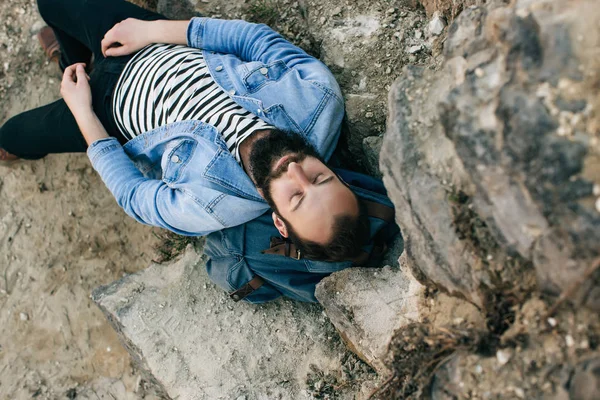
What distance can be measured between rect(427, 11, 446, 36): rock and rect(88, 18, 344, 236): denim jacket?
640 mm

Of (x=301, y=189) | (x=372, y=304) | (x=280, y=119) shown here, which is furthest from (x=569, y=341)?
(x=280, y=119)

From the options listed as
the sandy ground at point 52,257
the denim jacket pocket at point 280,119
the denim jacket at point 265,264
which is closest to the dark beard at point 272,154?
the denim jacket pocket at point 280,119

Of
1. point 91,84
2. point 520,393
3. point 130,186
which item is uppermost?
point 520,393

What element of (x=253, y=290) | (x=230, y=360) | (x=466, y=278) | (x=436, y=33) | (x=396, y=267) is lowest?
(x=230, y=360)

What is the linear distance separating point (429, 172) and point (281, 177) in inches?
39.1

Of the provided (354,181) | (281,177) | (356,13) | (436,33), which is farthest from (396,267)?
(356,13)

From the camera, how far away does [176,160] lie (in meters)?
3.02

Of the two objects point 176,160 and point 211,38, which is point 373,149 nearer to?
point 176,160

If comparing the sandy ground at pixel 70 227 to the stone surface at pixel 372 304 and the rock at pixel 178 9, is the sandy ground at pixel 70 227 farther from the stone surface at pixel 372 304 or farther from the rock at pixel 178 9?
the stone surface at pixel 372 304

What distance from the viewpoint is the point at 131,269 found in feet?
13.3

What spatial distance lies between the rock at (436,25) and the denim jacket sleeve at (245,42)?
653 millimetres

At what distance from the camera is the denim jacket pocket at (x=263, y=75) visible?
10.0ft

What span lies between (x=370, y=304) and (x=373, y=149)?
0.88 metres

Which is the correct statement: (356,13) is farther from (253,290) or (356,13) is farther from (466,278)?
(466,278)
